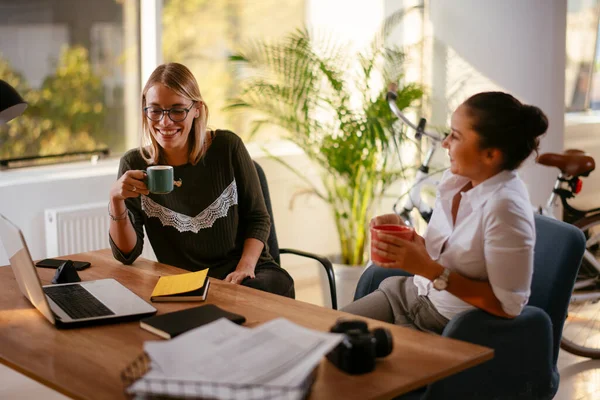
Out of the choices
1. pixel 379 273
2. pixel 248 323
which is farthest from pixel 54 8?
pixel 248 323

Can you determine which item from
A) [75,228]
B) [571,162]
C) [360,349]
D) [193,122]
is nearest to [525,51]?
[571,162]

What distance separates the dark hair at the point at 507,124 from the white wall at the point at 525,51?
2.25 m

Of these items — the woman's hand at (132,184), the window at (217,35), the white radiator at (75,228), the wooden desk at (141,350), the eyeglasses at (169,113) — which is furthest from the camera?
the window at (217,35)

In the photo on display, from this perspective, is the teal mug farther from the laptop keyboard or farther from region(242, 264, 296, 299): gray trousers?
region(242, 264, 296, 299): gray trousers

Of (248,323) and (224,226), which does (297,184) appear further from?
(248,323)

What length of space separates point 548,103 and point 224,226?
90.7 inches

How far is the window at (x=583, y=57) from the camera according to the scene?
20.3ft

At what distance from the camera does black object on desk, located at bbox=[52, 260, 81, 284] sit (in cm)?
254

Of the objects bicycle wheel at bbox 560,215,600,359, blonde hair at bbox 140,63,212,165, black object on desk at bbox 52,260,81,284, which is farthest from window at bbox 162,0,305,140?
black object on desk at bbox 52,260,81,284

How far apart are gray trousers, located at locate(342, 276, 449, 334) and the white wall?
7.06 feet

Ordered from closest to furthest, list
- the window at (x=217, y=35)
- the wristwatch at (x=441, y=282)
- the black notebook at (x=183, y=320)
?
the black notebook at (x=183, y=320)
the wristwatch at (x=441, y=282)
the window at (x=217, y=35)

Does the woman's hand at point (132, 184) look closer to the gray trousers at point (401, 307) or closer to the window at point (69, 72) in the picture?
the gray trousers at point (401, 307)

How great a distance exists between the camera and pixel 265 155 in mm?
5004

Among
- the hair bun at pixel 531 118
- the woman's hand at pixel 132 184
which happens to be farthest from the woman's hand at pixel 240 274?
the hair bun at pixel 531 118
